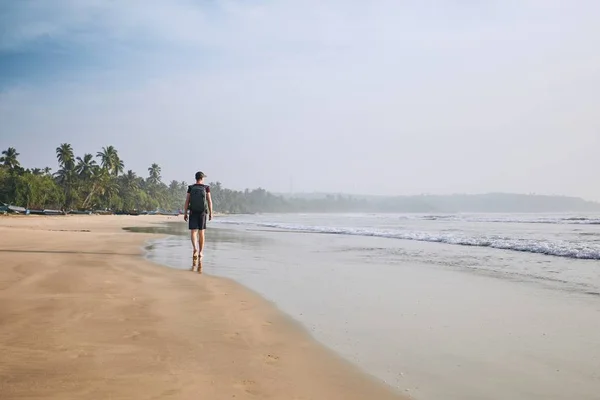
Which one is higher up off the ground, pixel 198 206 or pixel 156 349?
pixel 198 206

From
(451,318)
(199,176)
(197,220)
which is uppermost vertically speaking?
(199,176)

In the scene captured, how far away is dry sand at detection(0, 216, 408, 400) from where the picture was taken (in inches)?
104

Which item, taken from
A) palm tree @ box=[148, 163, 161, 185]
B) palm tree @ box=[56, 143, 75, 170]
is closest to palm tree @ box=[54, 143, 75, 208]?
palm tree @ box=[56, 143, 75, 170]

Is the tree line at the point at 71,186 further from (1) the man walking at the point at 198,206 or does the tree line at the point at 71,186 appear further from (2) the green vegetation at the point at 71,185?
(1) the man walking at the point at 198,206

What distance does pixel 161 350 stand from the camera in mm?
3309

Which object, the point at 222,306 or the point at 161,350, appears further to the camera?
the point at 222,306

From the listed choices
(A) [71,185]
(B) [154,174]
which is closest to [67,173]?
(A) [71,185]

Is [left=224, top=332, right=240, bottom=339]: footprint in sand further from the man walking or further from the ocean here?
the man walking

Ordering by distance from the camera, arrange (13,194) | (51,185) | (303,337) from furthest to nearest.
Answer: (51,185)
(13,194)
(303,337)

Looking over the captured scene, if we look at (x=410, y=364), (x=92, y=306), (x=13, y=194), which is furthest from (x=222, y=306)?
(x=13, y=194)

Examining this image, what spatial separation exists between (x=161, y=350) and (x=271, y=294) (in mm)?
2768

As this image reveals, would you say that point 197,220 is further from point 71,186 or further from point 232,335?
point 71,186

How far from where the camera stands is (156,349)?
332cm

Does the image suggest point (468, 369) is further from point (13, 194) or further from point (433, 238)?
point (13, 194)
